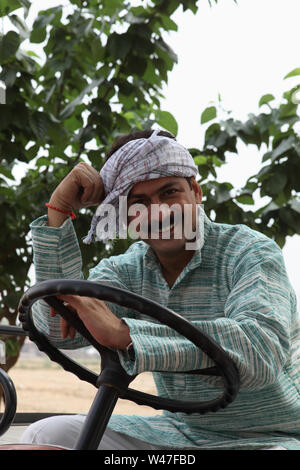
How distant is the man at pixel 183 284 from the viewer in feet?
1.92

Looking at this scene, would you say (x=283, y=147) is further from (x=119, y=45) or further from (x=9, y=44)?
(x=9, y=44)

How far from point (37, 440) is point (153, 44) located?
2.97ft

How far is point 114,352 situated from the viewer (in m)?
0.50

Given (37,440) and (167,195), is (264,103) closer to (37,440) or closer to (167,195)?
(167,195)

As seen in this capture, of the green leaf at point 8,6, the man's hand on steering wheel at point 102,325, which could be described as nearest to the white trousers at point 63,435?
the man's hand on steering wheel at point 102,325

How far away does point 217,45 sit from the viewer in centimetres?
168

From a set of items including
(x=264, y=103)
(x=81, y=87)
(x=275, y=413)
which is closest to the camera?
(x=275, y=413)

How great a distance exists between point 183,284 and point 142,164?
15 centimetres

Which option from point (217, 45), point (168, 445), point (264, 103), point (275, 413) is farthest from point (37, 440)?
point (217, 45)

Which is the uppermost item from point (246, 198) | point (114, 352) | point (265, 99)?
point (265, 99)

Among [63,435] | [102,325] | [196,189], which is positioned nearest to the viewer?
[102,325]

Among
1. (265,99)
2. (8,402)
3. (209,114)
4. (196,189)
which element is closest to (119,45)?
(209,114)

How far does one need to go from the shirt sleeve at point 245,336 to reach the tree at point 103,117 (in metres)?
0.70

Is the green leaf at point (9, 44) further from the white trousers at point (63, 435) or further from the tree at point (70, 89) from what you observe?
the white trousers at point (63, 435)
